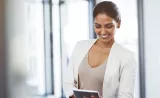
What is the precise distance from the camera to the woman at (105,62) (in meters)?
1.42

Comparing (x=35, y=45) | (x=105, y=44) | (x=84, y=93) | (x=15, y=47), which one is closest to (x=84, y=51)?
(x=105, y=44)

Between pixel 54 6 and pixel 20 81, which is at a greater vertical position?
pixel 54 6

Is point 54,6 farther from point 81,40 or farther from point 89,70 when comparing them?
point 89,70

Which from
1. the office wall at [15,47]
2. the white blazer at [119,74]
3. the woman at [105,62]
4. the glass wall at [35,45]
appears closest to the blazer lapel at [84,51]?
the woman at [105,62]

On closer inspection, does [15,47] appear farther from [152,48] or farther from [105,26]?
[152,48]

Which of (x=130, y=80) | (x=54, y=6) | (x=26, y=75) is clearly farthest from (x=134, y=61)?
(x=26, y=75)

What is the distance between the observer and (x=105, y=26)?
4.77ft

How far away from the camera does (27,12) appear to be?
5.65 feet

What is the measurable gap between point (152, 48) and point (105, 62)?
273 millimetres

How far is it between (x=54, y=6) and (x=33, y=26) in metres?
0.20

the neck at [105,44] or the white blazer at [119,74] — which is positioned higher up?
the neck at [105,44]

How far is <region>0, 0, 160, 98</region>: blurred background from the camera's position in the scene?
56.5 inches

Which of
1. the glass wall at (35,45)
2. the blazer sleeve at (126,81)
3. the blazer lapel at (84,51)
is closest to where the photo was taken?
the blazer sleeve at (126,81)

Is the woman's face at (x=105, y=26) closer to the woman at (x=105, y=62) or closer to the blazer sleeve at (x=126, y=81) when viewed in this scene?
the woman at (x=105, y=62)
